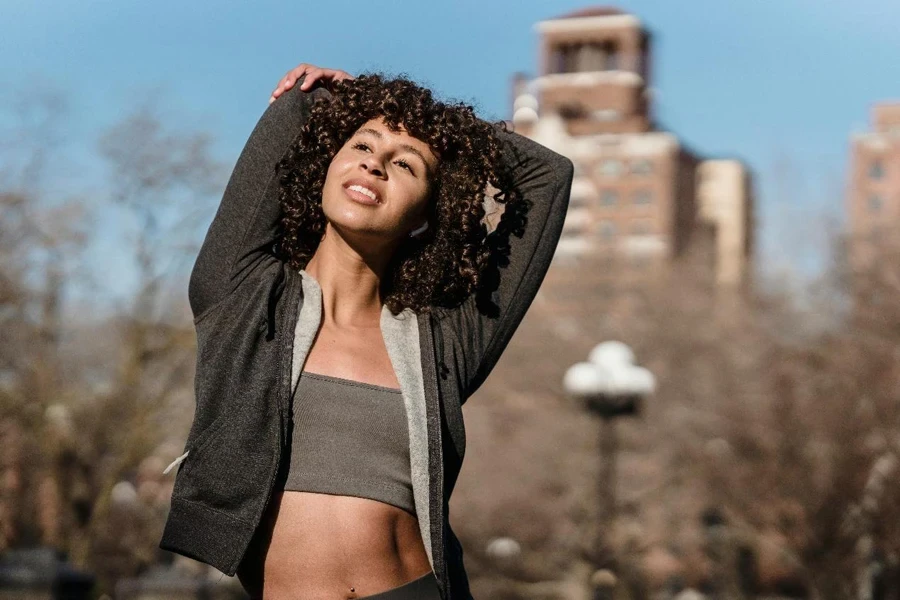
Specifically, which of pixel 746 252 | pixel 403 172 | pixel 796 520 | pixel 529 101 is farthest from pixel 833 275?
pixel 746 252

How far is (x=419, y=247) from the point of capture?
3.40m

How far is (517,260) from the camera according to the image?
3510 millimetres

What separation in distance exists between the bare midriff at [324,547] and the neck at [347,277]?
41cm

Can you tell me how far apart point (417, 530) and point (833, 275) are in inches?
930

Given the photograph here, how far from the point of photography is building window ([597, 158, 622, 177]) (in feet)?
260

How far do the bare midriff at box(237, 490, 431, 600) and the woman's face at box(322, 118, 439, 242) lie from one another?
561 mm

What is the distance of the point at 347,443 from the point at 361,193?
1.67 ft

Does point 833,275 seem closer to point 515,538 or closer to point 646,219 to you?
point 515,538

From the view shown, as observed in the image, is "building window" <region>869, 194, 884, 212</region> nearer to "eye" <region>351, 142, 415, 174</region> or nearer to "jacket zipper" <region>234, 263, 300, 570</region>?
"eye" <region>351, 142, 415, 174</region>

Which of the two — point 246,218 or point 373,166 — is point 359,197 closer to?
point 373,166

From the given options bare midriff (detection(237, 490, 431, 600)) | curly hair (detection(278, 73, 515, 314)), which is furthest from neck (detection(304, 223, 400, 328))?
bare midriff (detection(237, 490, 431, 600))

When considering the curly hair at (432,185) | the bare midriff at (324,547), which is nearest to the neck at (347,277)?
the curly hair at (432,185)

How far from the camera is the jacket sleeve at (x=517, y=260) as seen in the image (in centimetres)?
338

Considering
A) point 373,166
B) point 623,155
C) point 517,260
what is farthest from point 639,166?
point 373,166
